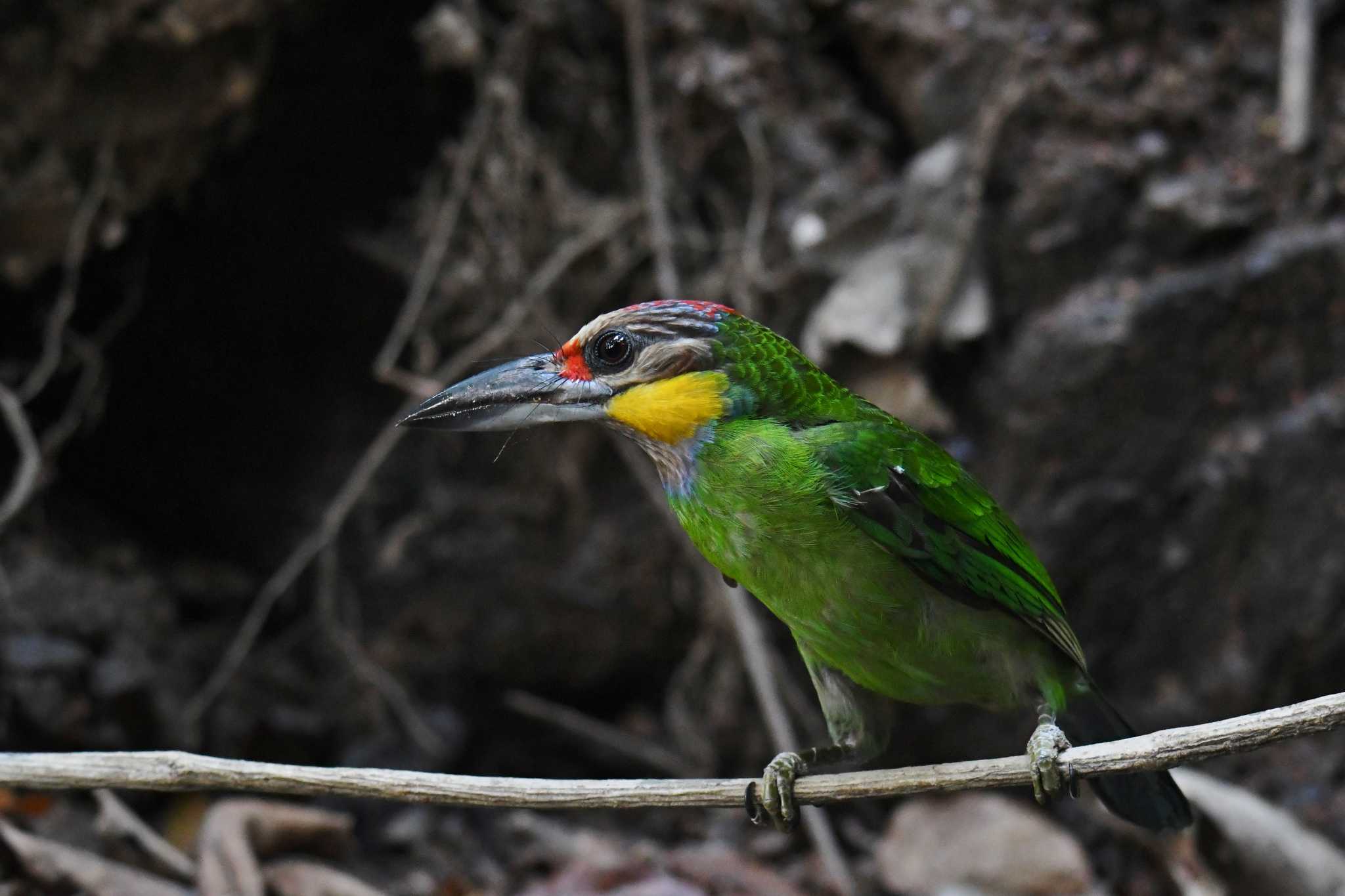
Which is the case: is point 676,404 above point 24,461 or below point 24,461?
below

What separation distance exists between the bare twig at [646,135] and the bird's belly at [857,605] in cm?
198

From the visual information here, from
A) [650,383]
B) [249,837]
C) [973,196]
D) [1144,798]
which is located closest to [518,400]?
[650,383]

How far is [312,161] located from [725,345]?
2.59 metres

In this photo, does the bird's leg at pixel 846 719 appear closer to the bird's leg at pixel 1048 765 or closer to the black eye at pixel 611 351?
the bird's leg at pixel 1048 765

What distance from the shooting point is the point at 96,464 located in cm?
446

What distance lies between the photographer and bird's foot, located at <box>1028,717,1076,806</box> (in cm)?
214

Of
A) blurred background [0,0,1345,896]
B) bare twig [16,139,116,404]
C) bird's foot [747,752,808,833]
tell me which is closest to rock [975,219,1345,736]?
blurred background [0,0,1345,896]

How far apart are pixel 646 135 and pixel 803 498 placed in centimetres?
236

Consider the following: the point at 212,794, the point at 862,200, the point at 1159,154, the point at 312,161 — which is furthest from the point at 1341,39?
the point at 212,794

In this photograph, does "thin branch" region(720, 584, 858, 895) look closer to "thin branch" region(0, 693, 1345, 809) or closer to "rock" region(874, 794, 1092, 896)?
"rock" region(874, 794, 1092, 896)

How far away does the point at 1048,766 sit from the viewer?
7.06 ft

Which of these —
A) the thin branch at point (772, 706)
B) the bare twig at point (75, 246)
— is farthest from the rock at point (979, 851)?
the bare twig at point (75, 246)

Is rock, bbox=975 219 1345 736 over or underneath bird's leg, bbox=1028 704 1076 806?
over

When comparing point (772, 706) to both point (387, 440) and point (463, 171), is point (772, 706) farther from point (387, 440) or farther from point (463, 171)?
point (463, 171)
